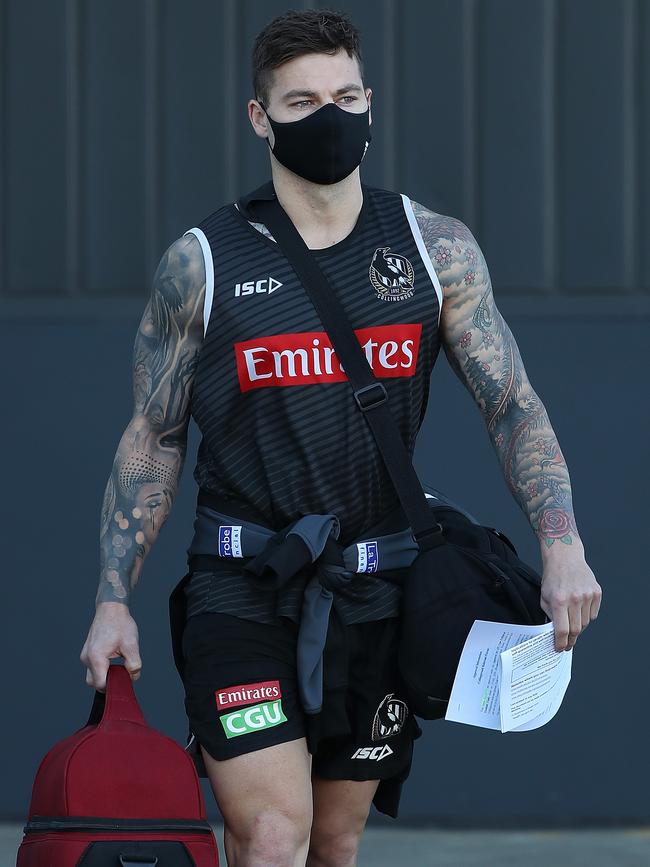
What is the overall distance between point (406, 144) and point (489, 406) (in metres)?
2.50

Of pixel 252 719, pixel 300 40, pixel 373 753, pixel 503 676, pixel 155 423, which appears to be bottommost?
pixel 373 753

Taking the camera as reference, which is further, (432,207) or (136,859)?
(432,207)

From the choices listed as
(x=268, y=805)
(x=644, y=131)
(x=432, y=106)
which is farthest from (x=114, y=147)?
(x=268, y=805)

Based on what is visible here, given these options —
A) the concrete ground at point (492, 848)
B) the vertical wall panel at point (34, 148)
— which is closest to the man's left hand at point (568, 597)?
the concrete ground at point (492, 848)

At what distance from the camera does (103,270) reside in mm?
6062

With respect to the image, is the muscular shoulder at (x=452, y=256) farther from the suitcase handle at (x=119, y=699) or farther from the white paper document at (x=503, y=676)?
the suitcase handle at (x=119, y=699)

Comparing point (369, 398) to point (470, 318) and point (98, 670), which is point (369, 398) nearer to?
point (470, 318)

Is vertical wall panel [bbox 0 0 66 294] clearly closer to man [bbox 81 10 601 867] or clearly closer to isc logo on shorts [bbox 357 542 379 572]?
man [bbox 81 10 601 867]

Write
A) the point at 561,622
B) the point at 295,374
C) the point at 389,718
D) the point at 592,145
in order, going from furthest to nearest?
the point at 592,145 < the point at 389,718 < the point at 295,374 < the point at 561,622

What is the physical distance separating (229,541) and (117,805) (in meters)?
0.65

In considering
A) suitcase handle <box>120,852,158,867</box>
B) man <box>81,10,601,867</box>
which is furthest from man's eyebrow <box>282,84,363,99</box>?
suitcase handle <box>120,852,158,867</box>

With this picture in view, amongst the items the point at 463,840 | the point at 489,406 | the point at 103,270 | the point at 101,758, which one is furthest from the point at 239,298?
the point at 463,840

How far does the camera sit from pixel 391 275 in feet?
11.9

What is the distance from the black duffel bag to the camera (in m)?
3.52
